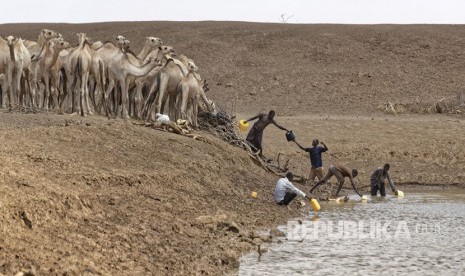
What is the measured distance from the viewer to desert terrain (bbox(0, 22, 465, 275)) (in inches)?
436

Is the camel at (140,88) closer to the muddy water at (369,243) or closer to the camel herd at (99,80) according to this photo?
the camel herd at (99,80)

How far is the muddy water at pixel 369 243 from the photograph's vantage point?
1228cm

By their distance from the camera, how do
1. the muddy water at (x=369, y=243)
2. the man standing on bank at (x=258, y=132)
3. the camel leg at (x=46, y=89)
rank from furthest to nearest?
the camel leg at (x=46, y=89) → the man standing on bank at (x=258, y=132) → the muddy water at (x=369, y=243)

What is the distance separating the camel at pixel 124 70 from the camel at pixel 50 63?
128 centimetres

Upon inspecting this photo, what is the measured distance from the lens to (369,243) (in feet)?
46.4

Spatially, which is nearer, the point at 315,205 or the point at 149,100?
the point at 315,205

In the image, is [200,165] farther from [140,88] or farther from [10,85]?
[10,85]

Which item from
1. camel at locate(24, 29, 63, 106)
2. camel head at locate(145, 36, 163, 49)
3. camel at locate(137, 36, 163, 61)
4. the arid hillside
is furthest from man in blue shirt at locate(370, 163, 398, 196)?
the arid hillside

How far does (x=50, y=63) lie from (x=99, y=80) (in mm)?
1451

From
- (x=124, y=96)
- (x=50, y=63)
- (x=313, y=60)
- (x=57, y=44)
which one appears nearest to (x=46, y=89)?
(x=50, y=63)

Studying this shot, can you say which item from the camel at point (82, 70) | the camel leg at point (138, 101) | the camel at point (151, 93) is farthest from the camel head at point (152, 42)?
the camel at point (82, 70)

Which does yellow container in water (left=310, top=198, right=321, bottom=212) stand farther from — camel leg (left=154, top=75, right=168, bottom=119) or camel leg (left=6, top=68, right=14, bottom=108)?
camel leg (left=6, top=68, right=14, bottom=108)

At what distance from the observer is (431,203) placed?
20.2 metres

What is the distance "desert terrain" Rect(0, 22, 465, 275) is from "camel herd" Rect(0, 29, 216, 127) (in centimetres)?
142
